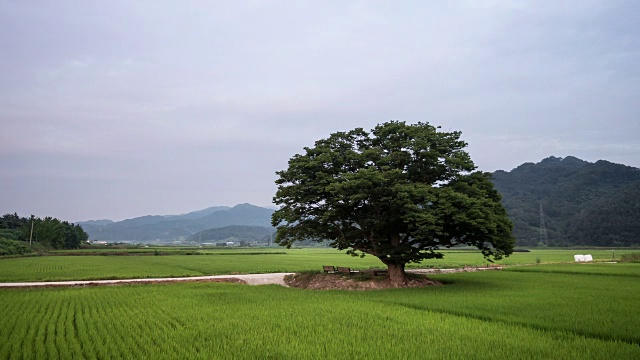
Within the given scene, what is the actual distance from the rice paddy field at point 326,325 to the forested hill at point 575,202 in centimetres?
9986

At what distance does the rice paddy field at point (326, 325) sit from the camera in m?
10.5

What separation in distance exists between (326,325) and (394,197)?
40.8ft

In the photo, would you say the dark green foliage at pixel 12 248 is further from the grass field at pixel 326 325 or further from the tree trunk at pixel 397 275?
the tree trunk at pixel 397 275

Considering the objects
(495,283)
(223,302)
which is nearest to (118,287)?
(223,302)

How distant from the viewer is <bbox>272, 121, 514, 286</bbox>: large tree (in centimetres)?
2355

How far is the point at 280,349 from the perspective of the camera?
1066cm

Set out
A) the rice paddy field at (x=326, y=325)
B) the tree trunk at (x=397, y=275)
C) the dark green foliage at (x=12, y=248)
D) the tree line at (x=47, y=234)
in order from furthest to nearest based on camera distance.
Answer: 1. the tree line at (x=47, y=234)
2. the dark green foliage at (x=12, y=248)
3. the tree trunk at (x=397, y=275)
4. the rice paddy field at (x=326, y=325)

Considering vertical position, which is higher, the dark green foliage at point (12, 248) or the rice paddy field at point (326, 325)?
the dark green foliage at point (12, 248)

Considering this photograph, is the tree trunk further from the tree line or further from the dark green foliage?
the tree line

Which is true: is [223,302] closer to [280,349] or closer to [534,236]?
[280,349]

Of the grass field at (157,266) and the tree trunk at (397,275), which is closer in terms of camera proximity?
the tree trunk at (397,275)

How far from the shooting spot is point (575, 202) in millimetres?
136500

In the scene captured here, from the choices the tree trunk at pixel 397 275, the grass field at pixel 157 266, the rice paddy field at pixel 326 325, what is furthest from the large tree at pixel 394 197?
the grass field at pixel 157 266

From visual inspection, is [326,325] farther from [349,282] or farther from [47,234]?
[47,234]
